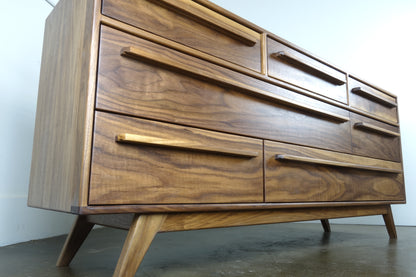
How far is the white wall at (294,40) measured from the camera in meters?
1.36

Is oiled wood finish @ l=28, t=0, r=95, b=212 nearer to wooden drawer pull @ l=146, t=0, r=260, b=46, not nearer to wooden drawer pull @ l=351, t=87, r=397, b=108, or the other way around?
wooden drawer pull @ l=146, t=0, r=260, b=46

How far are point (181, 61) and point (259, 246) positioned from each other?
0.85 meters

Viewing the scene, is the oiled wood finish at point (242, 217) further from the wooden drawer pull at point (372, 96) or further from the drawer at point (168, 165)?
the wooden drawer pull at point (372, 96)

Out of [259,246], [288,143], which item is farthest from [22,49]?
[259,246]

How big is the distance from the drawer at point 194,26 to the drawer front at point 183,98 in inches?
2.0

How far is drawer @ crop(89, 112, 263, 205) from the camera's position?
2.23 feet

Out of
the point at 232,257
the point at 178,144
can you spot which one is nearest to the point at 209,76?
the point at 178,144

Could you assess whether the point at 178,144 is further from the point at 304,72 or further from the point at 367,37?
the point at 367,37

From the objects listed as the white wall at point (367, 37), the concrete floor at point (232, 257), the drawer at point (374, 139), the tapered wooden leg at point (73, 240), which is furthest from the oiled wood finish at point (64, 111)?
the white wall at point (367, 37)

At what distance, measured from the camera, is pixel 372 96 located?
1537 millimetres

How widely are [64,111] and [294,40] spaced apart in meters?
2.17

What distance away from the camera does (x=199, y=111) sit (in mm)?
853

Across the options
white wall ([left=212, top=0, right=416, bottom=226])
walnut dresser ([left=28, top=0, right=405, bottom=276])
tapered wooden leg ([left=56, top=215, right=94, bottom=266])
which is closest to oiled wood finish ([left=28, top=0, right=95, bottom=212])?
walnut dresser ([left=28, top=0, right=405, bottom=276])

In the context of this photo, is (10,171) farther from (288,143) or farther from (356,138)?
(356,138)
